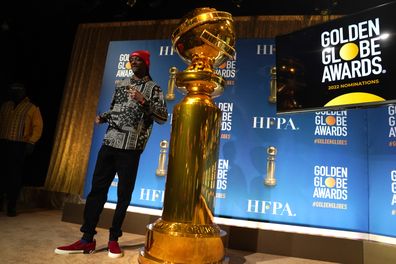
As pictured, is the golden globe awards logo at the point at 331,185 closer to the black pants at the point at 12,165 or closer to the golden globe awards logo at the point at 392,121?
the golden globe awards logo at the point at 392,121

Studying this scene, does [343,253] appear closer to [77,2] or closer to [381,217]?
[381,217]

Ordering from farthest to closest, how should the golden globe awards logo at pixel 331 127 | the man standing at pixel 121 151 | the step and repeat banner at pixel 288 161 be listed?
the golden globe awards logo at pixel 331 127
the step and repeat banner at pixel 288 161
the man standing at pixel 121 151

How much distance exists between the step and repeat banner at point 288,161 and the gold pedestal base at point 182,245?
112 cm

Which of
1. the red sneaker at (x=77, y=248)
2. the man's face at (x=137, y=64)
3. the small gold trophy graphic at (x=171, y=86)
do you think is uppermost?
the small gold trophy graphic at (x=171, y=86)

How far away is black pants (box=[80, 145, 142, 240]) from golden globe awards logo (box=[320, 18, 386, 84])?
4.13 ft

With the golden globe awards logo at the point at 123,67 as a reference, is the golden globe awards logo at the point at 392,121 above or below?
below

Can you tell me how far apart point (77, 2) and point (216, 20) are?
8.81 ft

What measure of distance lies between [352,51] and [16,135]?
2477 millimetres

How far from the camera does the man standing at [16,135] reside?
2.16m

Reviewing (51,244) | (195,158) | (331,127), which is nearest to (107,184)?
(51,244)

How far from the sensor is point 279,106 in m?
1.82

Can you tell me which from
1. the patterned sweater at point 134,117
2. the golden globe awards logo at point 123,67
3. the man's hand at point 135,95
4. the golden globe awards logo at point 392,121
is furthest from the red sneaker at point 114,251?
the golden globe awards logo at point 392,121

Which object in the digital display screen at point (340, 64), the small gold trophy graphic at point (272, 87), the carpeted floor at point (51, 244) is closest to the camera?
the carpeted floor at point (51, 244)

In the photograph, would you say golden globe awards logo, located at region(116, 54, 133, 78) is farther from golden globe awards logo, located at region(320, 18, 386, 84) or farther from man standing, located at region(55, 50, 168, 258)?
golden globe awards logo, located at region(320, 18, 386, 84)
